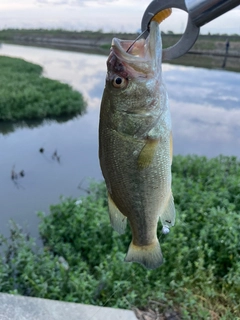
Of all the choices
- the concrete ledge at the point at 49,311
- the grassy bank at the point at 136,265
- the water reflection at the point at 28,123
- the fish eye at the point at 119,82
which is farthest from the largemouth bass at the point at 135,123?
the water reflection at the point at 28,123

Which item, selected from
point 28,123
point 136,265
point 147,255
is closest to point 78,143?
point 28,123

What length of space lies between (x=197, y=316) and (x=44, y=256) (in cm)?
142

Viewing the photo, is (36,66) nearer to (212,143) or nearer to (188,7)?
(212,143)

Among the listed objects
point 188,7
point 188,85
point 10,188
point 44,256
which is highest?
point 188,7

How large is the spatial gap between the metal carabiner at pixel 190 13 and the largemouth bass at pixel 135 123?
8 centimetres

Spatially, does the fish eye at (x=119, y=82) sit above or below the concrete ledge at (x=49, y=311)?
above

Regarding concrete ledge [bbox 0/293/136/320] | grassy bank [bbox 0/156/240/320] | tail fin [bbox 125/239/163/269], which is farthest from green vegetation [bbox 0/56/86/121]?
tail fin [bbox 125/239/163/269]

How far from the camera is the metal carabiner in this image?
95 centimetres

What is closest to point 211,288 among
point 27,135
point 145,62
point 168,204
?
point 168,204

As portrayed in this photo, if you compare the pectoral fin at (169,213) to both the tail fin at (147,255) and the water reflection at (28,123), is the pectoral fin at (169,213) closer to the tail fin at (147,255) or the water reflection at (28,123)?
the tail fin at (147,255)

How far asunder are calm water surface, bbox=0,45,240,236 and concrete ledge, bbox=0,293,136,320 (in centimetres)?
201

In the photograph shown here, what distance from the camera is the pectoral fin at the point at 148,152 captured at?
1029mm

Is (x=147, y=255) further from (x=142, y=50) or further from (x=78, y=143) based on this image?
(x=78, y=143)

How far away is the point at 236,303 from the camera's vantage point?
2.78 meters
